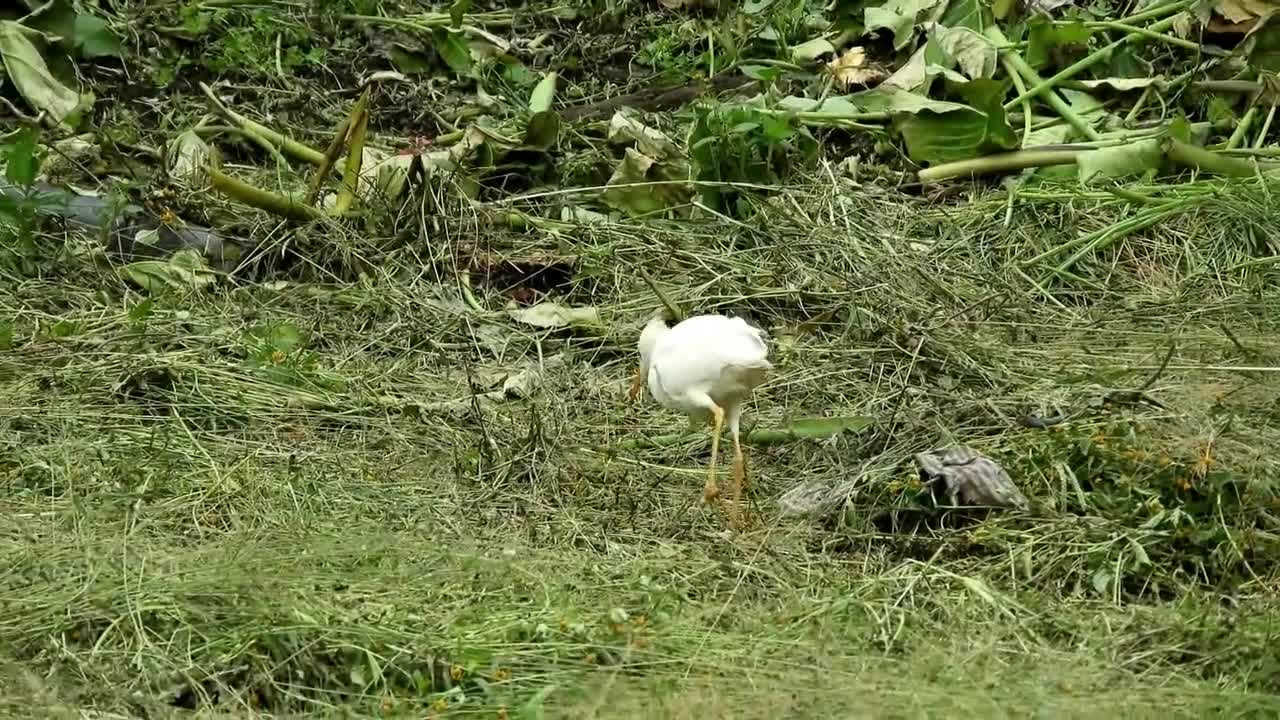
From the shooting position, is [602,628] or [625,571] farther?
[625,571]

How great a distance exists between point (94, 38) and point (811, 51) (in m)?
3.00

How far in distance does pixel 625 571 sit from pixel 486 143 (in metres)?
2.91

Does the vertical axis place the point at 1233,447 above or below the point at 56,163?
above

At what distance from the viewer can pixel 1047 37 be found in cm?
639

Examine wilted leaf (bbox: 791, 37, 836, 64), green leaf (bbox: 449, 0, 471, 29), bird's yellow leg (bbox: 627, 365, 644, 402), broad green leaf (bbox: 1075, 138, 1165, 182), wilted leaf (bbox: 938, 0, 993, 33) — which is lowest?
green leaf (bbox: 449, 0, 471, 29)

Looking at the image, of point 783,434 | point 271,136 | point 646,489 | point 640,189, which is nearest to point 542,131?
point 640,189

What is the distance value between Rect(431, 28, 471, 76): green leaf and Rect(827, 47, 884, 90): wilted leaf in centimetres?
164

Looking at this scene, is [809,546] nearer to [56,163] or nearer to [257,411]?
[257,411]

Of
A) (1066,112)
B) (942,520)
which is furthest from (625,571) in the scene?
(1066,112)

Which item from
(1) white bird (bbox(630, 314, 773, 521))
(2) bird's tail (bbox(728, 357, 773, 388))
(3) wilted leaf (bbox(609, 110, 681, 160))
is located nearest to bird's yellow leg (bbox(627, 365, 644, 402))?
(1) white bird (bbox(630, 314, 773, 521))

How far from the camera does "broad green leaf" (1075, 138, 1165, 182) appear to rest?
232 inches

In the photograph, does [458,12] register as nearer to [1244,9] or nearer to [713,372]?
[1244,9]

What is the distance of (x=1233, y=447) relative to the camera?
3.90 metres

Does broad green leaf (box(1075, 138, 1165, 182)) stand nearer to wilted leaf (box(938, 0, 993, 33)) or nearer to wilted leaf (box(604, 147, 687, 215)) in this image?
wilted leaf (box(938, 0, 993, 33))
